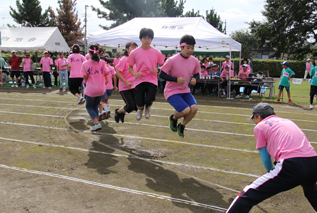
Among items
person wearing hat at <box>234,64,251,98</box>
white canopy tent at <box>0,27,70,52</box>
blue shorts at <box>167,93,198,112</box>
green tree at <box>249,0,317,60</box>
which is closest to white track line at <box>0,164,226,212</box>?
blue shorts at <box>167,93,198,112</box>

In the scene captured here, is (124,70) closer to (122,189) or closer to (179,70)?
(179,70)

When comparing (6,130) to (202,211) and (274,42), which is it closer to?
(202,211)

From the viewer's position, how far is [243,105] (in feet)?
43.0

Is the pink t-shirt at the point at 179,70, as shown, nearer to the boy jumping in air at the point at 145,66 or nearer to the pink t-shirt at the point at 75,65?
the boy jumping in air at the point at 145,66

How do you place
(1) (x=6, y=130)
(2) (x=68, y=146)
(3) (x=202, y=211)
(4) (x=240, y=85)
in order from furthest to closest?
(4) (x=240, y=85), (1) (x=6, y=130), (2) (x=68, y=146), (3) (x=202, y=211)

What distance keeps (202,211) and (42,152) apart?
3668mm

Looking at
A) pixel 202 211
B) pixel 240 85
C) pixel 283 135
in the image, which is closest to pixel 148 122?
pixel 202 211

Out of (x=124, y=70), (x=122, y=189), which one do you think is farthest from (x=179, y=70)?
(x=122, y=189)

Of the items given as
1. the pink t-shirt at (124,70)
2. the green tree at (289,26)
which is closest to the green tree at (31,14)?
the green tree at (289,26)

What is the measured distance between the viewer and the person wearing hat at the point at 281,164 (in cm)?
287

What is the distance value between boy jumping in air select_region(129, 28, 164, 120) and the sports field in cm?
118

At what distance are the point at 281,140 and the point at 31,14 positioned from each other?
180 ft

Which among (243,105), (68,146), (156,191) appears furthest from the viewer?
(243,105)

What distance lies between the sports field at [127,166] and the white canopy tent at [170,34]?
265 inches
